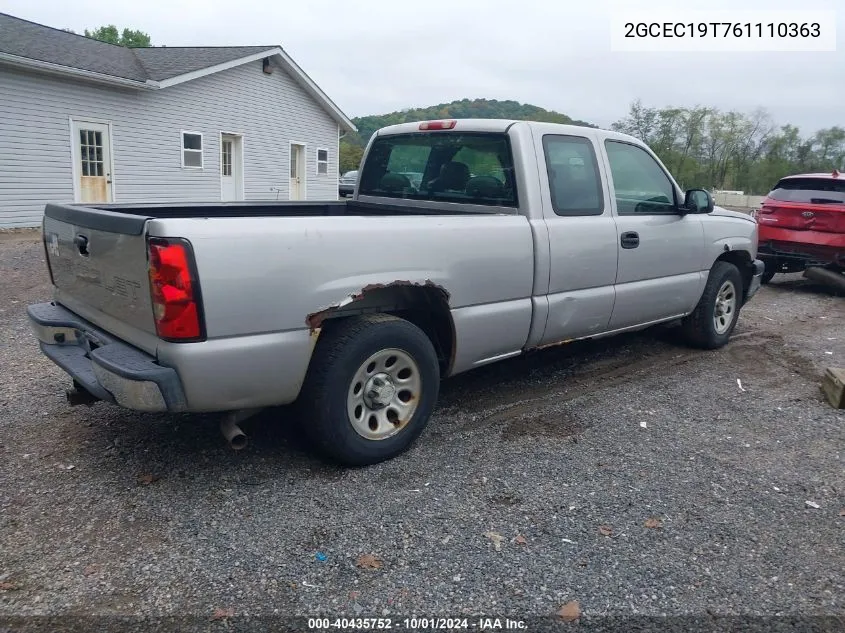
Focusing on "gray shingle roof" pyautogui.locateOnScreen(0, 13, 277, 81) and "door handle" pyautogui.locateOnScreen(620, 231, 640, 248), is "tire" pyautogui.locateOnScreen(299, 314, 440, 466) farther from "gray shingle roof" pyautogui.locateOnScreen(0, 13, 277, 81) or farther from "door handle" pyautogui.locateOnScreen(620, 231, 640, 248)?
"gray shingle roof" pyautogui.locateOnScreen(0, 13, 277, 81)

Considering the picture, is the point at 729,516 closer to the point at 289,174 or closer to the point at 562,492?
the point at 562,492

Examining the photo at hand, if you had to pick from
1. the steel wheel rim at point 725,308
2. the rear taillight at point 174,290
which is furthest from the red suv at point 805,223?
the rear taillight at point 174,290

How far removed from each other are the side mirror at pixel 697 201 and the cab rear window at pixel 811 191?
18.1 feet

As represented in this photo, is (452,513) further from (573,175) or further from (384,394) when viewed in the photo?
(573,175)

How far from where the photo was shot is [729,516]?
346 centimetres

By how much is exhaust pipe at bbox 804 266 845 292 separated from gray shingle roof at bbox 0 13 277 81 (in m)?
13.7

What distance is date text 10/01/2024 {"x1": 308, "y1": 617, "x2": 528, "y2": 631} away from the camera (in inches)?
102

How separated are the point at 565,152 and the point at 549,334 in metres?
1.29

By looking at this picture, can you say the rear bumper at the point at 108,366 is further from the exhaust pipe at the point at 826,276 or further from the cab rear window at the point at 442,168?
the exhaust pipe at the point at 826,276

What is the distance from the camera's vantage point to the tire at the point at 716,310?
20.7ft

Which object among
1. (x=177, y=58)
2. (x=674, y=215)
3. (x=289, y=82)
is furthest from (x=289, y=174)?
(x=674, y=215)

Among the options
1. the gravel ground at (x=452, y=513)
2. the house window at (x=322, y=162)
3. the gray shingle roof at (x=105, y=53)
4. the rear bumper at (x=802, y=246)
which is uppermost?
the gray shingle roof at (x=105, y=53)

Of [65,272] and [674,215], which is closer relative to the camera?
[65,272]

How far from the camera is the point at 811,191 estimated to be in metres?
10.3
